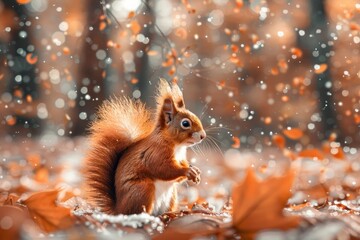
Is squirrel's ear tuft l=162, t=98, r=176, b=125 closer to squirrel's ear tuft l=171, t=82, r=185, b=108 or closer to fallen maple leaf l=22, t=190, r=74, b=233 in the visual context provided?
squirrel's ear tuft l=171, t=82, r=185, b=108

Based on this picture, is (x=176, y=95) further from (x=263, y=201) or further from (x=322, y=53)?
(x=322, y=53)

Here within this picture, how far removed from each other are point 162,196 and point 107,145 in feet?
0.96

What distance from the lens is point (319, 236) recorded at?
101 cm

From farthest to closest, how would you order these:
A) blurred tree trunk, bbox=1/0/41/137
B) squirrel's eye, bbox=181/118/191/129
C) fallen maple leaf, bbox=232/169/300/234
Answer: blurred tree trunk, bbox=1/0/41/137 → squirrel's eye, bbox=181/118/191/129 → fallen maple leaf, bbox=232/169/300/234

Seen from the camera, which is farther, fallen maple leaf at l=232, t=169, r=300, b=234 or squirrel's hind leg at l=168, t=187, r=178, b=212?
squirrel's hind leg at l=168, t=187, r=178, b=212

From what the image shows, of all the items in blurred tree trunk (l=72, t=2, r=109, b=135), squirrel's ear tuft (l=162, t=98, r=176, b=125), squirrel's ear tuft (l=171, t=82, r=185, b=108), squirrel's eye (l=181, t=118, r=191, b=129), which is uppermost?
squirrel's ear tuft (l=171, t=82, r=185, b=108)

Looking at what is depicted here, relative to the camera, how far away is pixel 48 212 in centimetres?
150

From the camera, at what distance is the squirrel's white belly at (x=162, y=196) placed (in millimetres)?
2061

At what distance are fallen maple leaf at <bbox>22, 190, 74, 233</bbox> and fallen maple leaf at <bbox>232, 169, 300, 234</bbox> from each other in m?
0.49

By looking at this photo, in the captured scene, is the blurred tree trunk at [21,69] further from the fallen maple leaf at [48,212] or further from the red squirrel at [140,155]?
the fallen maple leaf at [48,212]

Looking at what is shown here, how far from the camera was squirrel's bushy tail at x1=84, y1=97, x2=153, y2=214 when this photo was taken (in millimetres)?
2114

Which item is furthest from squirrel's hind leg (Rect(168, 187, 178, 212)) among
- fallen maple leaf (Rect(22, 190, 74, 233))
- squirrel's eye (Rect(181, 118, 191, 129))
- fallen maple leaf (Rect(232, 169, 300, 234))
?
fallen maple leaf (Rect(232, 169, 300, 234))

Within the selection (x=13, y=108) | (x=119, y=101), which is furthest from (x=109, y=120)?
(x=13, y=108)

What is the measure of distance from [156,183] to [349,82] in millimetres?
10766
